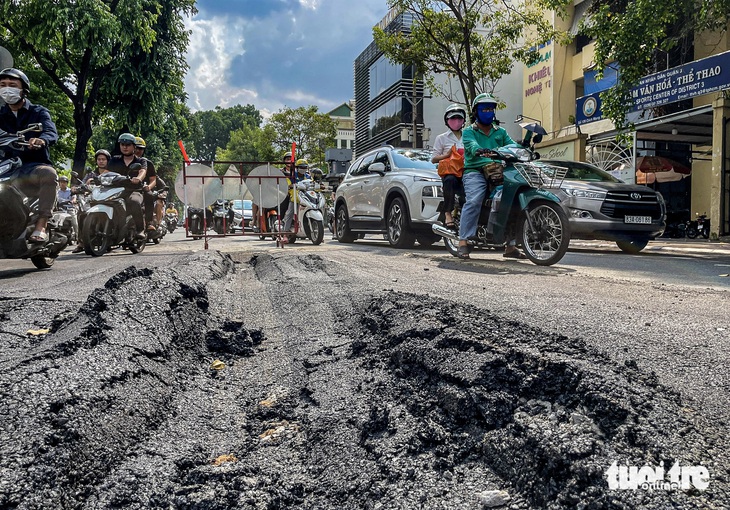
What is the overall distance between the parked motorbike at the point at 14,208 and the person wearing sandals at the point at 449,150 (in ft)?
16.0

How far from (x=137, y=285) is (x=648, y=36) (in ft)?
33.9

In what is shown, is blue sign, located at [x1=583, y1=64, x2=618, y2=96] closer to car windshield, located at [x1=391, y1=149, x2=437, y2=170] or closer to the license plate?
the license plate

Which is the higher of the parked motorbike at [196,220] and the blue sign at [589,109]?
the blue sign at [589,109]

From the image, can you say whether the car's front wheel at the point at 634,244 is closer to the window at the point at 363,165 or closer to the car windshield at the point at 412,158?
the car windshield at the point at 412,158

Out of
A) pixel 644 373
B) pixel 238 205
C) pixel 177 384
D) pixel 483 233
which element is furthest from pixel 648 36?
pixel 238 205

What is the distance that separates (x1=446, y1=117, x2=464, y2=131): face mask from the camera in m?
8.15

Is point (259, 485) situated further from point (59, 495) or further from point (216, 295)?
point (216, 295)

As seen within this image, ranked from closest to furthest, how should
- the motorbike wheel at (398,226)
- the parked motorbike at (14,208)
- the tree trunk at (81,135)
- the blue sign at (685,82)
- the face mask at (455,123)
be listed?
the parked motorbike at (14,208) < the face mask at (455,123) < the motorbike wheel at (398,226) < the blue sign at (685,82) < the tree trunk at (81,135)

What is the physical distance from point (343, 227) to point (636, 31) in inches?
266

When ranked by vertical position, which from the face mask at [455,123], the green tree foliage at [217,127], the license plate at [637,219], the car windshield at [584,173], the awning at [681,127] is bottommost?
the license plate at [637,219]

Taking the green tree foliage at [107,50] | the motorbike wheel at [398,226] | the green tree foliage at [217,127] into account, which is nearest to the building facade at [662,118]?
the motorbike wheel at [398,226]

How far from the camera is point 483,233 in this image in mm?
7258

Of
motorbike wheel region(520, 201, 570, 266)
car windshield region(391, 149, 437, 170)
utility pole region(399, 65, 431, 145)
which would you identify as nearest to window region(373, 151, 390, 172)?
car windshield region(391, 149, 437, 170)

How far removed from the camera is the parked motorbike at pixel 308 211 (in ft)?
39.2
